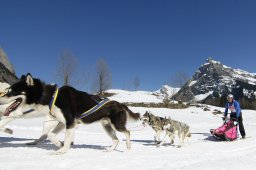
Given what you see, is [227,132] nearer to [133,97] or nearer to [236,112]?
[236,112]

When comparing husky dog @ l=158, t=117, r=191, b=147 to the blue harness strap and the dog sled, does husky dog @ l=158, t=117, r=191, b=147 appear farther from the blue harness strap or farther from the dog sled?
the blue harness strap

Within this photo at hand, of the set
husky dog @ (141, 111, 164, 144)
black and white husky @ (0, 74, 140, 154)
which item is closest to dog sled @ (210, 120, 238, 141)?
husky dog @ (141, 111, 164, 144)

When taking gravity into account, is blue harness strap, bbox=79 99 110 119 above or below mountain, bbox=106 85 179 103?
below

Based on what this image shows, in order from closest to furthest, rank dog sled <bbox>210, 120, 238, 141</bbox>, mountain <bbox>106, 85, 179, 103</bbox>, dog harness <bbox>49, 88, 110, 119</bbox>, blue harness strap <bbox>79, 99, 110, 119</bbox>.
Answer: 1. dog harness <bbox>49, 88, 110, 119</bbox>
2. blue harness strap <bbox>79, 99, 110, 119</bbox>
3. dog sled <bbox>210, 120, 238, 141</bbox>
4. mountain <bbox>106, 85, 179, 103</bbox>

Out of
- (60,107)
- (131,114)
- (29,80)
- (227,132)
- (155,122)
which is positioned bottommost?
(227,132)

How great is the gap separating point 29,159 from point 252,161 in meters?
4.44

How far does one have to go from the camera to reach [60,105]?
7.16m

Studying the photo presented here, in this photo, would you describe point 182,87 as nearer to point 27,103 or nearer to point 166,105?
point 166,105

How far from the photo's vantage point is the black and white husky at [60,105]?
698 cm

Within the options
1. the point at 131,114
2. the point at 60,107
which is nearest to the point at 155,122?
the point at 131,114

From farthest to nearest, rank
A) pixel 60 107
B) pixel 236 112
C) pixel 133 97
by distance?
pixel 133 97, pixel 236 112, pixel 60 107

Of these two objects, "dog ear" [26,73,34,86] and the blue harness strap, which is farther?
the blue harness strap

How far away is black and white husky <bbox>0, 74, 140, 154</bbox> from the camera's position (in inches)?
275

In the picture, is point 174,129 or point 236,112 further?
point 236,112
